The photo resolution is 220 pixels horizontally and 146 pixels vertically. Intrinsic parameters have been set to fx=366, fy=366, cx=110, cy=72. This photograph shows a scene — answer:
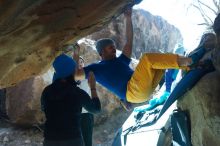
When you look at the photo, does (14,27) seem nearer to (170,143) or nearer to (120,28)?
(170,143)

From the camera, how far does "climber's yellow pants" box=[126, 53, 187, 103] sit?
4034mm

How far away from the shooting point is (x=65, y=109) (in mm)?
3756

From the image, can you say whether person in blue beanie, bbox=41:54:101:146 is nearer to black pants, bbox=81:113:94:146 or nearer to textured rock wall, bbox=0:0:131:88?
black pants, bbox=81:113:94:146

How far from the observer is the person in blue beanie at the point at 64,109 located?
3.70 metres

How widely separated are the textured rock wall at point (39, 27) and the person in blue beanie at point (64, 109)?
1.26ft

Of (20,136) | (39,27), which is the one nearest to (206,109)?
(39,27)

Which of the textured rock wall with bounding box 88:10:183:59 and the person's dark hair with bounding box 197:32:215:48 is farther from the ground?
the textured rock wall with bounding box 88:10:183:59

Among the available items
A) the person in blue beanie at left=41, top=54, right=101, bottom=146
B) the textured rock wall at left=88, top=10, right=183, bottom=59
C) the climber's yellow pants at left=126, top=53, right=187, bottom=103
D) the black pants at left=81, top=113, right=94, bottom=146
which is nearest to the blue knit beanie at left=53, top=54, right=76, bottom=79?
the person in blue beanie at left=41, top=54, right=101, bottom=146

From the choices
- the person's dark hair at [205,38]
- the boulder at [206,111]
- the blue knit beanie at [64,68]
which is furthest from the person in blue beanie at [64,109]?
A: the person's dark hair at [205,38]

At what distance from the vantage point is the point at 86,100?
12.4 feet

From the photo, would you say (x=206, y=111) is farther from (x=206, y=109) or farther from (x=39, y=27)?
(x=39, y=27)

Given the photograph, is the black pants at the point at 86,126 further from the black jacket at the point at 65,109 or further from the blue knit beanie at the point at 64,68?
the blue knit beanie at the point at 64,68

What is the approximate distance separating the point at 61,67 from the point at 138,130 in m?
2.09

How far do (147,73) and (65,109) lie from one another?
1114 mm
